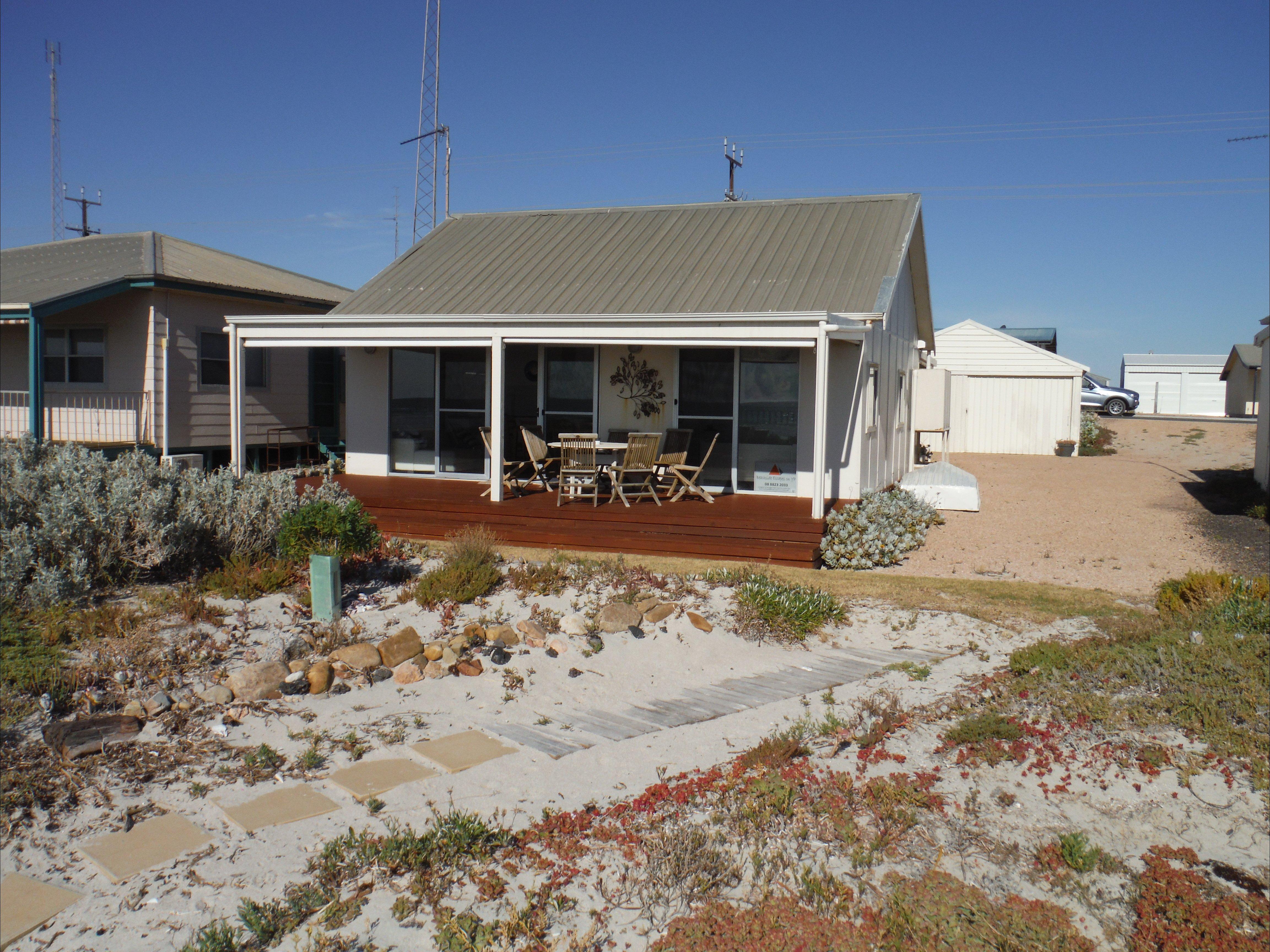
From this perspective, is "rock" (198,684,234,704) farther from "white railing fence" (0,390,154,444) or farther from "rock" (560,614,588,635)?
"white railing fence" (0,390,154,444)

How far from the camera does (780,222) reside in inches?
556

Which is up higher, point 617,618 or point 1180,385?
point 1180,385

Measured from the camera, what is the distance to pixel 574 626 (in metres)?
7.00

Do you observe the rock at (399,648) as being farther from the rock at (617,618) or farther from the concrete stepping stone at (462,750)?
the rock at (617,618)

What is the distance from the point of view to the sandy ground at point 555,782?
3.62 meters

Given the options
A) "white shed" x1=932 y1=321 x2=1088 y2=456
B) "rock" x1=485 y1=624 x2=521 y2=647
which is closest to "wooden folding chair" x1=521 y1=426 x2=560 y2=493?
"rock" x1=485 y1=624 x2=521 y2=647

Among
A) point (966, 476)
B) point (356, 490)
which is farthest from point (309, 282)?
point (966, 476)

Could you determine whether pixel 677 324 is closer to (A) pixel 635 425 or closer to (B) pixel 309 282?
(A) pixel 635 425

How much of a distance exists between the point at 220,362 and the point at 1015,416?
18056 millimetres

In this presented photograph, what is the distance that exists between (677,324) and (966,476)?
225 inches

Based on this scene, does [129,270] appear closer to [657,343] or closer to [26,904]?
[657,343]

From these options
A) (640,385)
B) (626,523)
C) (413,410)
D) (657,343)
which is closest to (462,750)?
(626,523)

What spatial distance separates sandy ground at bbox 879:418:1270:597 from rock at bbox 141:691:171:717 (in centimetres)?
676

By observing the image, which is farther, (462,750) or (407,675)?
(407,675)
